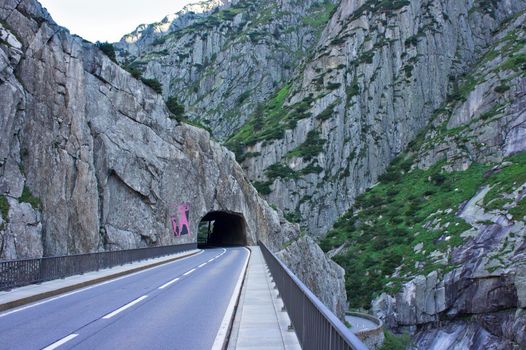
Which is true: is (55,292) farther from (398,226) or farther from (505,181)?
(398,226)

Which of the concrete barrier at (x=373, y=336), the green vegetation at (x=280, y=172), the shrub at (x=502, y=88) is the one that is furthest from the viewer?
the green vegetation at (x=280, y=172)

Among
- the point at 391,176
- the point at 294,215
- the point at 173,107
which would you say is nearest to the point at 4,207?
the point at 173,107

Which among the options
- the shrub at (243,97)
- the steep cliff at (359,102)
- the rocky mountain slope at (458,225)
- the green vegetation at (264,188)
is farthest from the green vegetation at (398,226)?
the shrub at (243,97)

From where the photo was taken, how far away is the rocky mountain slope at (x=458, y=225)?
4634 cm

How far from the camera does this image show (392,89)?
3942 inches

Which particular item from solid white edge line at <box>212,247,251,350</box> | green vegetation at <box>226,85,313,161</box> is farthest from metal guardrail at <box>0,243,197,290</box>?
green vegetation at <box>226,85,313,161</box>

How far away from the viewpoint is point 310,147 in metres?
94.9

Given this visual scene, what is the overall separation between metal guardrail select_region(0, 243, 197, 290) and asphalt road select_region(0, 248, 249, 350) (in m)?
2.06

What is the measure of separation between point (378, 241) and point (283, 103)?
54058mm

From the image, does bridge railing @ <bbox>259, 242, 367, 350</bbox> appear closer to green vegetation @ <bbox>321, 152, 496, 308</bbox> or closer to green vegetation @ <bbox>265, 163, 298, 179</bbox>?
green vegetation @ <bbox>321, 152, 496, 308</bbox>

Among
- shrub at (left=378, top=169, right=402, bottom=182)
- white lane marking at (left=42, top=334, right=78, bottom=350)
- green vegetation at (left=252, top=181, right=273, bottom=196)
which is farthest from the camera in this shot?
green vegetation at (left=252, top=181, right=273, bottom=196)

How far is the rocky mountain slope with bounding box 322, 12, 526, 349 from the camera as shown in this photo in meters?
46.3

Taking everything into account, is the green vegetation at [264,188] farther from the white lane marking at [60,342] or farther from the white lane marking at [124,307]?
the white lane marking at [60,342]

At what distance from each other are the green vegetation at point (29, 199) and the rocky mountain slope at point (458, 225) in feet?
133
